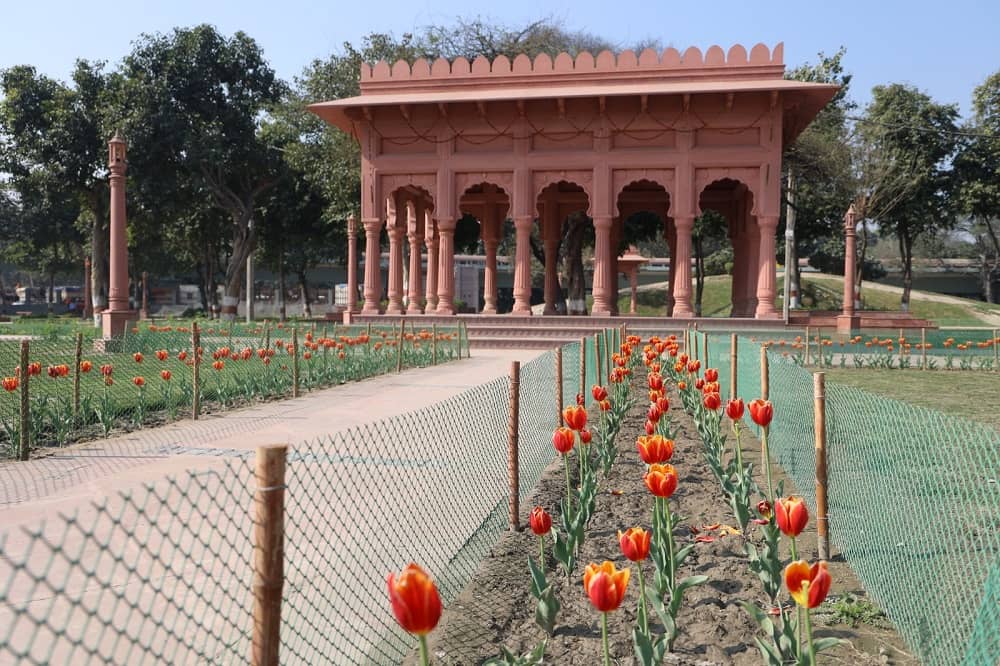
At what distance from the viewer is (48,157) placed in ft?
103

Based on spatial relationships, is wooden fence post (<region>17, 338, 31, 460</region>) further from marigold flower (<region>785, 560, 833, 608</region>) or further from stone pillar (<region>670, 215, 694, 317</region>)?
stone pillar (<region>670, 215, 694, 317</region>)

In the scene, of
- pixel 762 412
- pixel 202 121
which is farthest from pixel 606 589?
pixel 202 121

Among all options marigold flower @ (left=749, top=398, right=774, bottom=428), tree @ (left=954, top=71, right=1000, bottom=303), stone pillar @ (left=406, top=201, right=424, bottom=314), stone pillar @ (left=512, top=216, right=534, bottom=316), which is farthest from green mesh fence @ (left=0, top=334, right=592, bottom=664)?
tree @ (left=954, top=71, right=1000, bottom=303)

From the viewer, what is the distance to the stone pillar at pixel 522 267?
75.7 ft

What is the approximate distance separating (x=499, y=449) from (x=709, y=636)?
2357 millimetres

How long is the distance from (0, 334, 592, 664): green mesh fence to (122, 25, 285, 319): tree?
27248 millimetres

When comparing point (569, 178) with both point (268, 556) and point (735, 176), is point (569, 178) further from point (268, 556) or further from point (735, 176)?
point (268, 556)

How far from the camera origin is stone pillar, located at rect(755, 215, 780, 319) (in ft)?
70.2

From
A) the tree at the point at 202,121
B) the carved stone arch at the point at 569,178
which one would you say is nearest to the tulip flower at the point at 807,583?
the carved stone arch at the point at 569,178

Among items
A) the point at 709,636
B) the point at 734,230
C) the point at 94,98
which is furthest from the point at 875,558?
the point at 94,98

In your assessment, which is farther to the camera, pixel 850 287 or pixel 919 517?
pixel 850 287

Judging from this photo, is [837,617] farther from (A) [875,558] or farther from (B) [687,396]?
(B) [687,396]

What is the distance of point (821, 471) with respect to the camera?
A: 4.53m

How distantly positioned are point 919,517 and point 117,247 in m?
18.2
